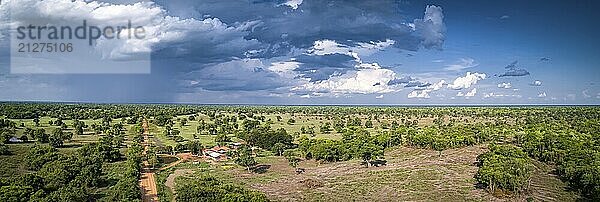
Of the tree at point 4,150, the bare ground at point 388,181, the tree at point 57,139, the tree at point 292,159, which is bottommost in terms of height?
the bare ground at point 388,181

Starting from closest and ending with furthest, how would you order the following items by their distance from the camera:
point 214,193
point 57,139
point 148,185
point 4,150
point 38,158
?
point 214,193
point 148,185
point 38,158
point 4,150
point 57,139

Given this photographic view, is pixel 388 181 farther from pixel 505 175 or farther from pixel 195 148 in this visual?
pixel 195 148

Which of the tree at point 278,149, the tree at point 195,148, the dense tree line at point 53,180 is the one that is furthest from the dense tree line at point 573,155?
the tree at point 195,148

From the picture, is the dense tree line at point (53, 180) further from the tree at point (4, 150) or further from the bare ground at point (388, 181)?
the tree at point (4, 150)

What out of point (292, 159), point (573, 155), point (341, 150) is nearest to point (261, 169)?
point (292, 159)

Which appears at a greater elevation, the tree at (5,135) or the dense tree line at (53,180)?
the tree at (5,135)

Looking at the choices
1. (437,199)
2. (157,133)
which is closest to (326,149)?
(437,199)

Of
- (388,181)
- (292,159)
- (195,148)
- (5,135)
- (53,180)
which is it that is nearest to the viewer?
(53,180)

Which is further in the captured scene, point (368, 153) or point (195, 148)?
point (195, 148)

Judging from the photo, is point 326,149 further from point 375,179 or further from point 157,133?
point 157,133

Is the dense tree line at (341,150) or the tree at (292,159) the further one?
the tree at (292,159)

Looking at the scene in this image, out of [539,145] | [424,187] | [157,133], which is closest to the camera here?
[424,187]
